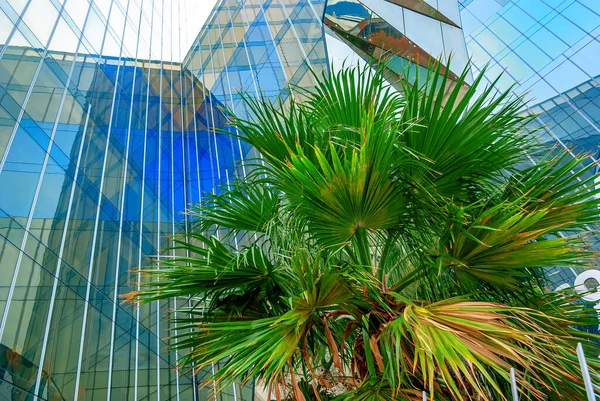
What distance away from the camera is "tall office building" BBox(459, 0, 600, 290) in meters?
10.9

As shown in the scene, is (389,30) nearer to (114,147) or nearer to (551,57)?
(551,57)

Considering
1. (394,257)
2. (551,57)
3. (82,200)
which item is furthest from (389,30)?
(394,257)

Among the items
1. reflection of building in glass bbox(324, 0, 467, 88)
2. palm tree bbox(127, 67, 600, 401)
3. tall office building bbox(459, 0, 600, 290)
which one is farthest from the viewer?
reflection of building in glass bbox(324, 0, 467, 88)

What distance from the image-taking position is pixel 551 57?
13.0 meters

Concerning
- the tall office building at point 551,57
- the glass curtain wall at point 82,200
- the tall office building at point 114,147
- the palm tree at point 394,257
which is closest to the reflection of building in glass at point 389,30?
the tall office building at point 114,147

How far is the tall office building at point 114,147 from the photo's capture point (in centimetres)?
657

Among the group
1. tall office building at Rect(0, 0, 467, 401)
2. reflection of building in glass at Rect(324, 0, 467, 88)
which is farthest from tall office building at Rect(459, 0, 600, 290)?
tall office building at Rect(0, 0, 467, 401)

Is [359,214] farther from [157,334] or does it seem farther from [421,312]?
[157,334]

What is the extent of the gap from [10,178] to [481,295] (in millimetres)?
5934

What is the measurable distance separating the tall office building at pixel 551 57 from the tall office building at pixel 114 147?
2409 mm

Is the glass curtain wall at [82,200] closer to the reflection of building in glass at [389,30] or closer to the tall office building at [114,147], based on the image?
the tall office building at [114,147]

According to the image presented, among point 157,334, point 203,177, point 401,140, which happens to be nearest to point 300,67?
point 203,177

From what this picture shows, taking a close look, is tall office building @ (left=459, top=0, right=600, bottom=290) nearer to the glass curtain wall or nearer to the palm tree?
the palm tree

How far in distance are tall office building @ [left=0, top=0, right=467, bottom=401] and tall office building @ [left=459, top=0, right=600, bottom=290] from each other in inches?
94.8
